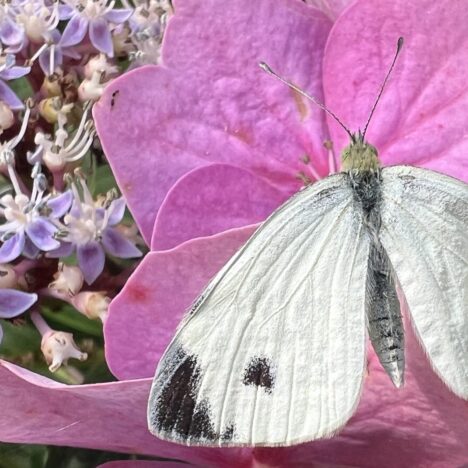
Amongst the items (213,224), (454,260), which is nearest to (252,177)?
(213,224)

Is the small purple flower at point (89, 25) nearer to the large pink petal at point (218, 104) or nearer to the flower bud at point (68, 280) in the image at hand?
the large pink petal at point (218, 104)

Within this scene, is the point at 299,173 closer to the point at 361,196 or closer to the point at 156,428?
the point at 361,196

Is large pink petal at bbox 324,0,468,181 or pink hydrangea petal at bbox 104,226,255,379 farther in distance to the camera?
large pink petal at bbox 324,0,468,181

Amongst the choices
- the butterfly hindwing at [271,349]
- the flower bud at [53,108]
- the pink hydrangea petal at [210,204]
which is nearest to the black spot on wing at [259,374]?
the butterfly hindwing at [271,349]

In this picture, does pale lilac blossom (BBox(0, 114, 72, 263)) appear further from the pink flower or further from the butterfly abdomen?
→ the butterfly abdomen

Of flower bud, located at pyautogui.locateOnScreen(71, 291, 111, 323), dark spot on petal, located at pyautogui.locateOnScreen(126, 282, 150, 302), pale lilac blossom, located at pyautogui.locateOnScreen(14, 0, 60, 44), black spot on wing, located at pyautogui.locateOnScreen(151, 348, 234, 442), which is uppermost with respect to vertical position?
pale lilac blossom, located at pyautogui.locateOnScreen(14, 0, 60, 44)

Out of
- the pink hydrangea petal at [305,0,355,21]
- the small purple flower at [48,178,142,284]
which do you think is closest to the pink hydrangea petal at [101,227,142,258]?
the small purple flower at [48,178,142,284]

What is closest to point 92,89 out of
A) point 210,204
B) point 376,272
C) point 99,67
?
point 99,67

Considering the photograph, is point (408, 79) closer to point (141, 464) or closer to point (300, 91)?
point (300, 91)
